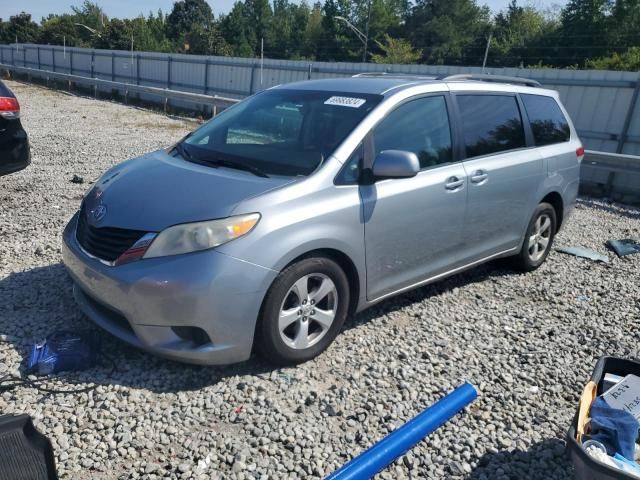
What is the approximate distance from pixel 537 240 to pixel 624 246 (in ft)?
5.95

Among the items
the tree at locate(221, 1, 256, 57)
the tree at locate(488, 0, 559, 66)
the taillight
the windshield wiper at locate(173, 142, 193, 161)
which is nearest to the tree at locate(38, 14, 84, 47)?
the tree at locate(221, 1, 256, 57)

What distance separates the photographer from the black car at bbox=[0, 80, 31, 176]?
242 inches

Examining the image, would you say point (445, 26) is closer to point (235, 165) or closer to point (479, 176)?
point (479, 176)

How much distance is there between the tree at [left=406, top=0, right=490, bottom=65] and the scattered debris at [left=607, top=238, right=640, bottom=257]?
158 feet

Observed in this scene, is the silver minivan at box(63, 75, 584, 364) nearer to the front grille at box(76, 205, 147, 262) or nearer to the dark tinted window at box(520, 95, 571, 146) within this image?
the front grille at box(76, 205, 147, 262)

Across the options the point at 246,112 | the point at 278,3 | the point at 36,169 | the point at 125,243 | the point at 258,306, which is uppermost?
the point at 278,3

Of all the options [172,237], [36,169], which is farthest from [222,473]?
[36,169]

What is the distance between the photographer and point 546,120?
5188 millimetres

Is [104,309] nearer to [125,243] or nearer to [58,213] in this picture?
[125,243]

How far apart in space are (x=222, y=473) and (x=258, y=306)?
875 mm

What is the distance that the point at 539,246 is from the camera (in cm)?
536

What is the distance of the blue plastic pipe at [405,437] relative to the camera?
245cm

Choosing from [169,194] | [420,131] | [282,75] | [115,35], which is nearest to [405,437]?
[169,194]

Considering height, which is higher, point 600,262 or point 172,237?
point 172,237
